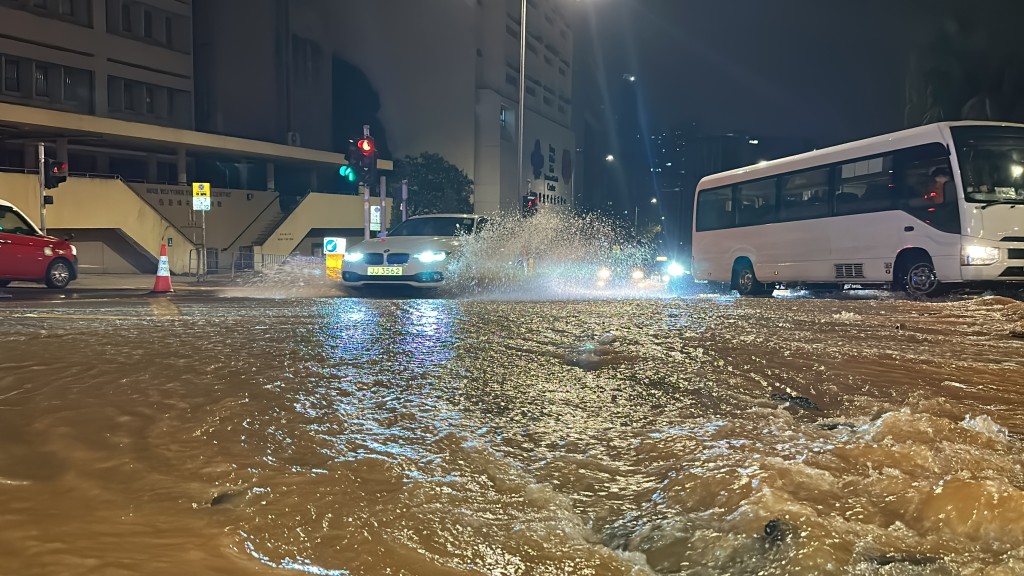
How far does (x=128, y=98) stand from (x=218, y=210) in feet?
27.2

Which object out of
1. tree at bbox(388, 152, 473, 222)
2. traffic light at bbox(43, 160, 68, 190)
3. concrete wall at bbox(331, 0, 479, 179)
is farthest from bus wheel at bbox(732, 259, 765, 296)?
concrete wall at bbox(331, 0, 479, 179)

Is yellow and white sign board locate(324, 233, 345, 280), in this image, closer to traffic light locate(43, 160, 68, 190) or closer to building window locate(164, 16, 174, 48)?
traffic light locate(43, 160, 68, 190)

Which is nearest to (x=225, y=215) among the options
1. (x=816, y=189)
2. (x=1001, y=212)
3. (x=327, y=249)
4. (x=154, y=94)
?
(x=154, y=94)

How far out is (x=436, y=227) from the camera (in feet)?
46.9

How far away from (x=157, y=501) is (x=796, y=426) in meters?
3.20

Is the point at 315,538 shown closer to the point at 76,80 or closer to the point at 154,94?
the point at 76,80

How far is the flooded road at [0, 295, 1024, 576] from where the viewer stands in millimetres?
2596

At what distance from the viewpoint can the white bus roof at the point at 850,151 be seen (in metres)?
11.7

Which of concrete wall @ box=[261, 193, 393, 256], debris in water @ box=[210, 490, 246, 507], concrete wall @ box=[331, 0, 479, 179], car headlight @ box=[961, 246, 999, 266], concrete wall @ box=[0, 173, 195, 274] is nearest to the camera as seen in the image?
debris in water @ box=[210, 490, 246, 507]

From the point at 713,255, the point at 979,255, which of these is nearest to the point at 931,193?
the point at 979,255

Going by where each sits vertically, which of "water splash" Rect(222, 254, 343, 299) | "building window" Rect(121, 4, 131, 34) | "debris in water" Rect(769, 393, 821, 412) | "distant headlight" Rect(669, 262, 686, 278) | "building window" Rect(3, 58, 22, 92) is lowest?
"debris in water" Rect(769, 393, 821, 412)

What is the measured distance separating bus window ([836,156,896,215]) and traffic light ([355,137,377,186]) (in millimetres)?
10504

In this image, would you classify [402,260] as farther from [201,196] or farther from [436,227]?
[201,196]

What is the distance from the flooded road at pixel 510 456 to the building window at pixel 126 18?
35.7 m
